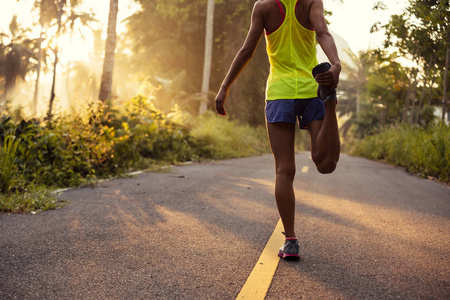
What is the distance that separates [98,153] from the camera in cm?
750

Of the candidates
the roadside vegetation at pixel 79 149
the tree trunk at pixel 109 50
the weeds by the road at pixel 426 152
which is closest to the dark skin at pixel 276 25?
the roadside vegetation at pixel 79 149

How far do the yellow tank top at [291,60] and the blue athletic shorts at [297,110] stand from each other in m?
0.04

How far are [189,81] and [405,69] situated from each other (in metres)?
12.5

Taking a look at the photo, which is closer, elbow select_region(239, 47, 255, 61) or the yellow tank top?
the yellow tank top

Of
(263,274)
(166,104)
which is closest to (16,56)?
(166,104)

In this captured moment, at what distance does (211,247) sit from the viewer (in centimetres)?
347

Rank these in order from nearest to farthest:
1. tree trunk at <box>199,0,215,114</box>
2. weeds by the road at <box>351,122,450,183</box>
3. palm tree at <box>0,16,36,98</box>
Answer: weeds by the road at <box>351,122,450,183</box>
tree trunk at <box>199,0,215,114</box>
palm tree at <box>0,16,36,98</box>

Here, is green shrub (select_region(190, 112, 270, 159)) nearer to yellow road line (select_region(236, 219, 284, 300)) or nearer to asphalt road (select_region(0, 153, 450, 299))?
asphalt road (select_region(0, 153, 450, 299))

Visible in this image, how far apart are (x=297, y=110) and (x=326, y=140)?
33 centimetres

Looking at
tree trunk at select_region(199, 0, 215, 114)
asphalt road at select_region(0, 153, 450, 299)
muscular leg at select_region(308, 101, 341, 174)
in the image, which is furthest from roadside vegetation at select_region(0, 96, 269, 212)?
tree trunk at select_region(199, 0, 215, 114)

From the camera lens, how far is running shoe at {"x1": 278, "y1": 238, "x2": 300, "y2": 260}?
3189 millimetres

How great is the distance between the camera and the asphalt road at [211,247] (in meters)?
2.59

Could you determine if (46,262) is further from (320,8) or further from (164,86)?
(164,86)

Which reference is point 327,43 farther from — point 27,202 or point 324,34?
point 27,202
